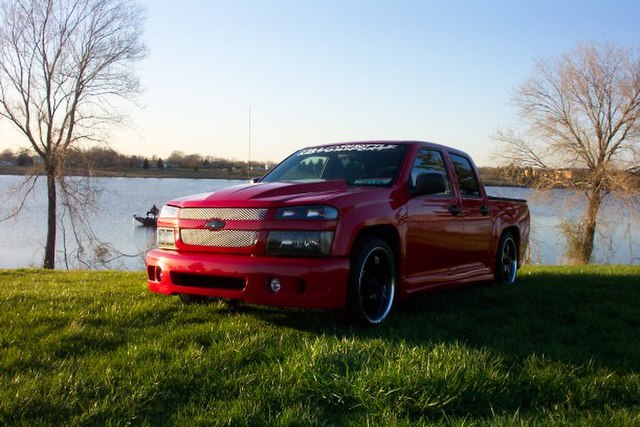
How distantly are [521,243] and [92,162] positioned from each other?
75.4ft

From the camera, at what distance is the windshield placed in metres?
5.68

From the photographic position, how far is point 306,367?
11.5 feet

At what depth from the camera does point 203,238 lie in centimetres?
492

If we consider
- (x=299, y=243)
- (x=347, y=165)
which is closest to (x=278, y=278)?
(x=299, y=243)

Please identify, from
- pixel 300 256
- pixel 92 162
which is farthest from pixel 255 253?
pixel 92 162

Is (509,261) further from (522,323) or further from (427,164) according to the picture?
(522,323)

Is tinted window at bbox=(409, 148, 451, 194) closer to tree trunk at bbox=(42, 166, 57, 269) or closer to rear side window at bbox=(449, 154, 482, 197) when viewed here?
rear side window at bbox=(449, 154, 482, 197)

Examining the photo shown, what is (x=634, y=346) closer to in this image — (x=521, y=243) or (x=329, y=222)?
(x=329, y=222)

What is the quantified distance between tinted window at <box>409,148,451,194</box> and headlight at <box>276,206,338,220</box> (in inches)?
54.2

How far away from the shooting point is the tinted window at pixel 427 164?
5.82 metres

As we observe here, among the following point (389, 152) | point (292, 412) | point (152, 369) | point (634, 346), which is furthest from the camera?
point (389, 152)

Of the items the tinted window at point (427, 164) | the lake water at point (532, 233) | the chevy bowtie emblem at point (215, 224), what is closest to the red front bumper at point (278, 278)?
the chevy bowtie emblem at point (215, 224)

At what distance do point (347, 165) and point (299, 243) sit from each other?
5.43 feet

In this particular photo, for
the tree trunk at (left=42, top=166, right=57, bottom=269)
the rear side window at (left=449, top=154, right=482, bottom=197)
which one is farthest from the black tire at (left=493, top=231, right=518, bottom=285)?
the tree trunk at (left=42, top=166, right=57, bottom=269)
